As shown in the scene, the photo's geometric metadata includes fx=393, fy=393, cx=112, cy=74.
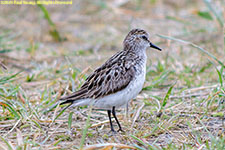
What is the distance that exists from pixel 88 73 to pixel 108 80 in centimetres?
150

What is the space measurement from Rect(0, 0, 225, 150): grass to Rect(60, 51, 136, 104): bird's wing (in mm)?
348

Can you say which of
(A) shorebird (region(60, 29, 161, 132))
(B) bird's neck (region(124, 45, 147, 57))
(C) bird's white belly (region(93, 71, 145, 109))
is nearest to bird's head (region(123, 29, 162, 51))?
(B) bird's neck (region(124, 45, 147, 57))

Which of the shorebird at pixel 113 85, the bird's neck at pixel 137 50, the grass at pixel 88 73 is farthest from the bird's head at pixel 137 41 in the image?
the grass at pixel 88 73

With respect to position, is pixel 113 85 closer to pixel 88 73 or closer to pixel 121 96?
pixel 121 96

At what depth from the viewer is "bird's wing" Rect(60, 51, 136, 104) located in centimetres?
473

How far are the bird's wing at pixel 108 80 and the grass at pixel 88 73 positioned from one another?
35 centimetres

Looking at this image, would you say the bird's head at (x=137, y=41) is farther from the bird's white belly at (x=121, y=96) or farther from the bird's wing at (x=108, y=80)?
the bird's white belly at (x=121, y=96)

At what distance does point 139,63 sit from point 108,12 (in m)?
6.36

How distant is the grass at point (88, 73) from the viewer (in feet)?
14.8

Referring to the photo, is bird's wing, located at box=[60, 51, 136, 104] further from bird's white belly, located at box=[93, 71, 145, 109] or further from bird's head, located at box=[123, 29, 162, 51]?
bird's head, located at box=[123, 29, 162, 51]

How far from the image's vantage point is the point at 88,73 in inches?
248

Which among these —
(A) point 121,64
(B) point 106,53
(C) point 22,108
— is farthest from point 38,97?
(B) point 106,53

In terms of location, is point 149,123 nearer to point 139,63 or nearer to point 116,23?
point 139,63

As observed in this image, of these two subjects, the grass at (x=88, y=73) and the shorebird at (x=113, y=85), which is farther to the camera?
the shorebird at (x=113, y=85)
